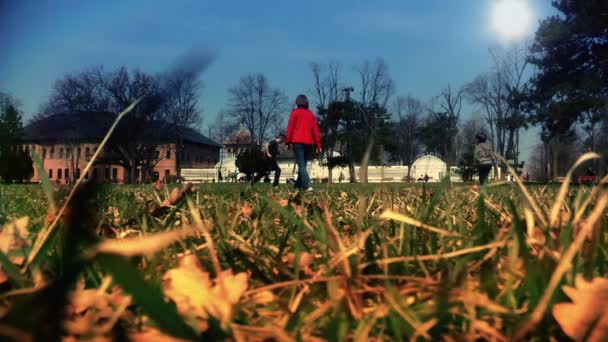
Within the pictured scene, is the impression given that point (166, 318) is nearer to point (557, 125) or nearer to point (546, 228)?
point (546, 228)

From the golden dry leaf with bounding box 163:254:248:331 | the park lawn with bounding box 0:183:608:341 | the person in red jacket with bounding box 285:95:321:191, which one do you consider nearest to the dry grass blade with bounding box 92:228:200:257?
the park lawn with bounding box 0:183:608:341

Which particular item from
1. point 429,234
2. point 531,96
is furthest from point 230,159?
point 429,234

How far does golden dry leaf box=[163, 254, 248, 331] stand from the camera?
412mm

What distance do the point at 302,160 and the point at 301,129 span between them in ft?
1.57

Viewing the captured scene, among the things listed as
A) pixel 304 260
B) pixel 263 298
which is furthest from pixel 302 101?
pixel 263 298

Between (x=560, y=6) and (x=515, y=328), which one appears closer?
(x=515, y=328)

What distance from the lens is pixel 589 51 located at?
63.6ft

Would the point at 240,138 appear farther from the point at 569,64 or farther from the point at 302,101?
the point at 302,101

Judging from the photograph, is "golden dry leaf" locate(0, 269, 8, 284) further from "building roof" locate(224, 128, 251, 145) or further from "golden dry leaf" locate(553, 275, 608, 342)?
"building roof" locate(224, 128, 251, 145)

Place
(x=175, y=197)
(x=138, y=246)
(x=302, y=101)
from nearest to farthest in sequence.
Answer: (x=138, y=246) < (x=175, y=197) < (x=302, y=101)

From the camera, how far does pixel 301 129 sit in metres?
7.45

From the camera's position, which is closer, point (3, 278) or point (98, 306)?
point (98, 306)

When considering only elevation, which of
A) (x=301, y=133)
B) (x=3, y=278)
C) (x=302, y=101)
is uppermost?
(x=302, y=101)

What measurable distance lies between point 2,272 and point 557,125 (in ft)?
70.6
